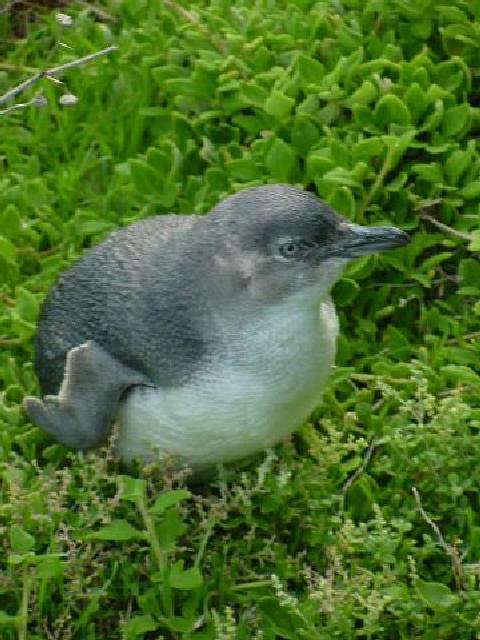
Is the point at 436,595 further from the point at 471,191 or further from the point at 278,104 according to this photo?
the point at 278,104

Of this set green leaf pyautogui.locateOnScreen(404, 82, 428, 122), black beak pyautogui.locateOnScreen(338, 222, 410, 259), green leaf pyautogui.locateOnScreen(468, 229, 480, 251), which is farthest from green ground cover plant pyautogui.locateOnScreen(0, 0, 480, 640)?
black beak pyautogui.locateOnScreen(338, 222, 410, 259)

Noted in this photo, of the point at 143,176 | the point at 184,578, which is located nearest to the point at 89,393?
the point at 184,578

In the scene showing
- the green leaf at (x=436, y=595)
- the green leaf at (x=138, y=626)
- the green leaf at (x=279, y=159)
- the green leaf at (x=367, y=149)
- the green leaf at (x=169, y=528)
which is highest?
the green leaf at (x=367, y=149)

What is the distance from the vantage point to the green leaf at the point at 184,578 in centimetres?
333

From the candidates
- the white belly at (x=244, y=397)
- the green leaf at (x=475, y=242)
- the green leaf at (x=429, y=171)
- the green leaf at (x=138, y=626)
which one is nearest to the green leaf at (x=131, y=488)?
the white belly at (x=244, y=397)

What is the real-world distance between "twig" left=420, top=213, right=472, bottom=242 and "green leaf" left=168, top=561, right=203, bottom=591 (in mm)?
1316

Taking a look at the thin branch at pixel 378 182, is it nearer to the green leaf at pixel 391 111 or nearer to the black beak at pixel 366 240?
the green leaf at pixel 391 111

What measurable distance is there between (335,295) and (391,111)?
545mm

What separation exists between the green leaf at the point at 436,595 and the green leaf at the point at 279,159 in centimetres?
139

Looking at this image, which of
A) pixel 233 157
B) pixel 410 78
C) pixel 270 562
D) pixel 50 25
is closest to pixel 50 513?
pixel 270 562

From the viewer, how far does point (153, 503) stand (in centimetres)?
350

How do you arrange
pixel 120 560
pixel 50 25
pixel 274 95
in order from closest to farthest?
pixel 120 560 < pixel 274 95 < pixel 50 25

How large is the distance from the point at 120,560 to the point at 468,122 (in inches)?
65.9

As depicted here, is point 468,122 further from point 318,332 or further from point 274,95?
point 318,332
